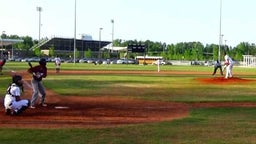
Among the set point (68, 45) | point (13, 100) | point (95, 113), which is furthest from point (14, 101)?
point (68, 45)

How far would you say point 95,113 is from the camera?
51.6 feet

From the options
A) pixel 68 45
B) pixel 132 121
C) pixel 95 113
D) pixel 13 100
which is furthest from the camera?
pixel 68 45

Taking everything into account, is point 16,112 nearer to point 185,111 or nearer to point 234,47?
point 185,111

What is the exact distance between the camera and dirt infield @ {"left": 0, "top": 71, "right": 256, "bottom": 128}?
13.3 metres

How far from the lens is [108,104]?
18750mm

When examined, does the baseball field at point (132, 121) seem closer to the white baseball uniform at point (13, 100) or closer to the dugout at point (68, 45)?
the white baseball uniform at point (13, 100)

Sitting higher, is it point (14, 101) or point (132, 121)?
point (14, 101)

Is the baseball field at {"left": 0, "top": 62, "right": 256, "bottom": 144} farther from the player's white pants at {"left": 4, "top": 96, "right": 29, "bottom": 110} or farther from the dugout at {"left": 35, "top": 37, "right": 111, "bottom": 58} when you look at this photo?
the dugout at {"left": 35, "top": 37, "right": 111, "bottom": 58}

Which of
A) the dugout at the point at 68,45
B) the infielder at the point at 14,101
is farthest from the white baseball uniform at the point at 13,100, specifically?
the dugout at the point at 68,45

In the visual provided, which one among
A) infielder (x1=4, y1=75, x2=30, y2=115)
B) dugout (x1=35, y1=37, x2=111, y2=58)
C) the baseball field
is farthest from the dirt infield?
dugout (x1=35, y1=37, x2=111, y2=58)

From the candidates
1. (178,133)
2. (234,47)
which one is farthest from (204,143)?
(234,47)

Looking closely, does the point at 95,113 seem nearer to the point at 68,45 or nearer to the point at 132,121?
the point at 132,121

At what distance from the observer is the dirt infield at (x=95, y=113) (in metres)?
13.3

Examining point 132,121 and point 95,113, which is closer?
point 132,121
